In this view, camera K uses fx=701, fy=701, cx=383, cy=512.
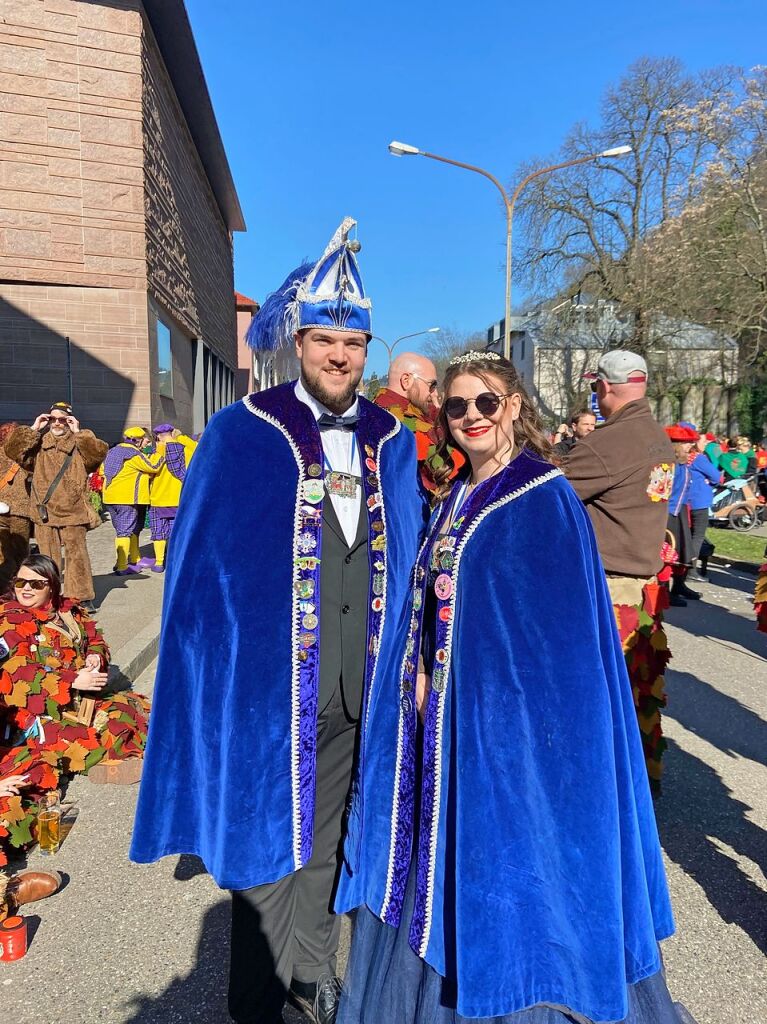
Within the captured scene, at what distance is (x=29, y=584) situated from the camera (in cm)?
366

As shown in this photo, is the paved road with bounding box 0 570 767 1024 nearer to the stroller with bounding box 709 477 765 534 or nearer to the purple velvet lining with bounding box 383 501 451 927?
the purple velvet lining with bounding box 383 501 451 927

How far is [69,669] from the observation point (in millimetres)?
3721

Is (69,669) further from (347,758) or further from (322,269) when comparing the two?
(322,269)

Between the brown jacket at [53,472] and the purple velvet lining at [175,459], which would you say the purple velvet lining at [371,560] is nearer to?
the brown jacket at [53,472]

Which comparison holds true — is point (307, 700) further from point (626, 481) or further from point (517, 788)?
point (626, 481)

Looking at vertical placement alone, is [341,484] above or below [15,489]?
above

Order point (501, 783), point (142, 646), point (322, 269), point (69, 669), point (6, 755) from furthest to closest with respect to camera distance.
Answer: point (142, 646), point (69, 669), point (6, 755), point (322, 269), point (501, 783)

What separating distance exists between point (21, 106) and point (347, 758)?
13682 mm

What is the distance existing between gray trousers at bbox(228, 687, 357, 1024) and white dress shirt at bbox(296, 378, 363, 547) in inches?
21.0

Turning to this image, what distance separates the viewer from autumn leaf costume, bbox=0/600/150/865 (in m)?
3.30

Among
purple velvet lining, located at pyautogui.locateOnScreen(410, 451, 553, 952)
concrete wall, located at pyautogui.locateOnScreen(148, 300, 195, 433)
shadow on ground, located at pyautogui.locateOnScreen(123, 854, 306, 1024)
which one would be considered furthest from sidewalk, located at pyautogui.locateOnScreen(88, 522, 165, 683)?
concrete wall, located at pyautogui.locateOnScreen(148, 300, 195, 433)

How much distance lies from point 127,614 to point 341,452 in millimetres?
5050

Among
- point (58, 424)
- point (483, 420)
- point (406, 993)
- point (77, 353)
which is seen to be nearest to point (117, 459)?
point (58, 424)

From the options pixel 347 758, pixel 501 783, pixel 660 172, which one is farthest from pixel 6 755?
pixel 660 172
